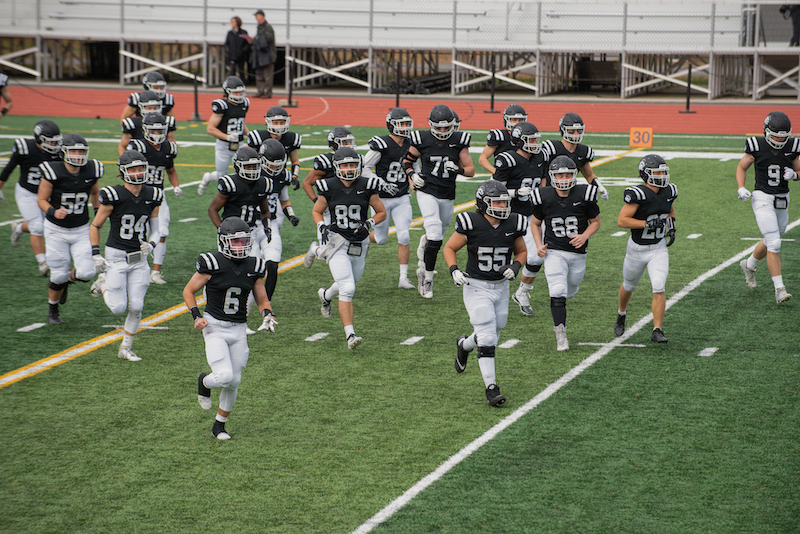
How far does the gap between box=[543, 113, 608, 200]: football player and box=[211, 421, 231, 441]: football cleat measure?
5064 mm

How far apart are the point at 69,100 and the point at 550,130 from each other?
15111 millimetres

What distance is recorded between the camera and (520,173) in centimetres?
1152

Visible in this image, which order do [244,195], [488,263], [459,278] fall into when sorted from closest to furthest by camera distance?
[459,278] < [488,263] < [244,195]

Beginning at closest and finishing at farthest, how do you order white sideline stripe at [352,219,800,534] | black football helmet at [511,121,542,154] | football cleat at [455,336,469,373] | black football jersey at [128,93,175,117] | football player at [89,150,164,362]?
white sideline stripe at [352,219,800,534]
football cleat at [455,336,469,373]
football player at [89,150,164,362]
black football helmet at [511,121,542,154]
black football jersey at [128,93,175,117]

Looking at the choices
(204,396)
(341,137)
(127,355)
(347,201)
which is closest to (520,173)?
(341,137)

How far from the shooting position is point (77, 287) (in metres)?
11.9

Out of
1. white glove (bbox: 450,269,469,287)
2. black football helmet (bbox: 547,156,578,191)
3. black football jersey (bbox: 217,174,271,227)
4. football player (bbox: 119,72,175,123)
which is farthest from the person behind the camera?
football player (bbox: 119,72,175,123)

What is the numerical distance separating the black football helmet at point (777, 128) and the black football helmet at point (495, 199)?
4.32 m

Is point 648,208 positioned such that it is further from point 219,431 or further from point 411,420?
point 219,431

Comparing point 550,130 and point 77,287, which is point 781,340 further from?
point 550,130

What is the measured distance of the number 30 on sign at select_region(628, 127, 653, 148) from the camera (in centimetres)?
2255

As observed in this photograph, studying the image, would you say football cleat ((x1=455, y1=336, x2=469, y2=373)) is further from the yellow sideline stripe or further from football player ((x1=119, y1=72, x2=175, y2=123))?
football player ((x1=119, y1=72, x2=175, y2=123))

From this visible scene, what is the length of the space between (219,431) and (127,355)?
2163 mm

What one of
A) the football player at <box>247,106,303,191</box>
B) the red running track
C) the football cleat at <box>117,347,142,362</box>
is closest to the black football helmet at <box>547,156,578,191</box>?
the football player at <box>247,106,303,191</box>
